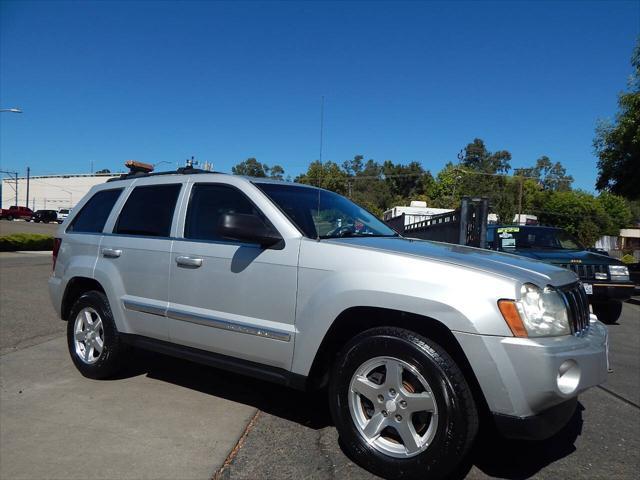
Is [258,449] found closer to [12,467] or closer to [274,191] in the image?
[12,467]

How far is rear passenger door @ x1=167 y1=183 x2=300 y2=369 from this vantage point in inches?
133

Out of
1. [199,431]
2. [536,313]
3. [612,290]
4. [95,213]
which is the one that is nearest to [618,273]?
[612,290]

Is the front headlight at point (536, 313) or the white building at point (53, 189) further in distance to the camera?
the white building at point (53, 189)

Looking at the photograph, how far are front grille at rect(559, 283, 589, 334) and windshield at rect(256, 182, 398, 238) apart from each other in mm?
1452

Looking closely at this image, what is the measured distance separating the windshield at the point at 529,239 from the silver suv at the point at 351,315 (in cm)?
559

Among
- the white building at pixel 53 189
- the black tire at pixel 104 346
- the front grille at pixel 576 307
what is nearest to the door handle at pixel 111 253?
the black tire at pixel 104 346

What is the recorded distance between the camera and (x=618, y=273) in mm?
8414

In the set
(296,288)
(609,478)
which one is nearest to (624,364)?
(609,478)

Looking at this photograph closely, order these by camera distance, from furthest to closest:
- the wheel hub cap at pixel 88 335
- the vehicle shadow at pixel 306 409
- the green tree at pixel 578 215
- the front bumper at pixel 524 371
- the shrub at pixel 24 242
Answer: the green tree at pixel 578 215
the shrub at pixel 24 242
the wheel hub cap at pixel 88 335
the vehicle shadow at pixel 306 409
the front bumper at pixel 524 371

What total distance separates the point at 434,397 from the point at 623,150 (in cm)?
1706

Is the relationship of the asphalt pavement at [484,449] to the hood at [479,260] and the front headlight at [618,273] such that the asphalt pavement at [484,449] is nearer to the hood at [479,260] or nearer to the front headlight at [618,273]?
the hood at [479,260]

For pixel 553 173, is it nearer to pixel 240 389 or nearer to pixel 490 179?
pixel 490 179

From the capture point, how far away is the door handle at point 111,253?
4.43 meters

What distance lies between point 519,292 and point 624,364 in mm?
4186
